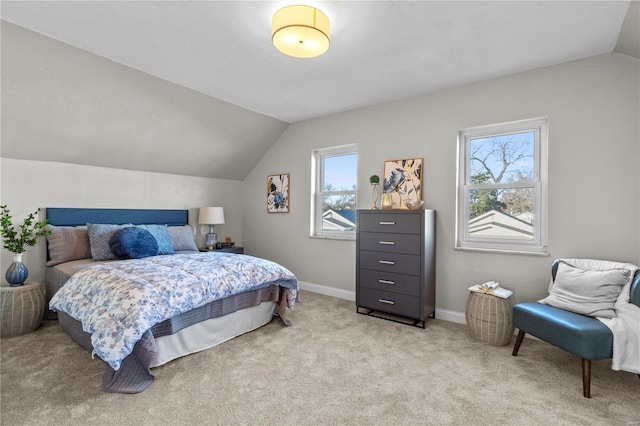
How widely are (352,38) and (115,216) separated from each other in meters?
3.48

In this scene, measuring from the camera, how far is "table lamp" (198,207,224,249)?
4699mm

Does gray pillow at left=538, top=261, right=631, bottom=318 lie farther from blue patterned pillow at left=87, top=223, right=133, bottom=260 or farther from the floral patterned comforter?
blue patterned pillow at left=87, top=223, right=133, bottom=260

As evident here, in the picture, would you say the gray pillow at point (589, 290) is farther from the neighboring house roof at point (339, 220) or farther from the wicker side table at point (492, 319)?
the neighboring house roof at point (339, 220)

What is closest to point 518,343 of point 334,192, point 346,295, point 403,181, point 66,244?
point 403,181

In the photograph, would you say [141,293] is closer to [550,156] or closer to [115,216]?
[115,216]

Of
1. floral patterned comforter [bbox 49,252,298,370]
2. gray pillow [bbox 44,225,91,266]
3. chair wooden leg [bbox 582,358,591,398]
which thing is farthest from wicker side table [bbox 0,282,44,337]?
chair wooden leg [bbox 582,358,591,398]

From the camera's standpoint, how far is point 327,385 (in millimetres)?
2119

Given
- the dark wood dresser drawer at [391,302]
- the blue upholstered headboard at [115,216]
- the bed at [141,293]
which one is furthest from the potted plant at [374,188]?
the blue upholstered headboard at [115,216]

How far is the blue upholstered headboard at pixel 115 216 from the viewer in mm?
3535

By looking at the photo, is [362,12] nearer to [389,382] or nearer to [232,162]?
[389,382]

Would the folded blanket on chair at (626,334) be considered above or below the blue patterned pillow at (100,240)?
below

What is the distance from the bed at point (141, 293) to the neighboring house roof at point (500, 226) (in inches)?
79.0

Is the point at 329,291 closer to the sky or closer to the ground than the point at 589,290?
closer to the ground

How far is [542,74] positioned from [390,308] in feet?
8.69
